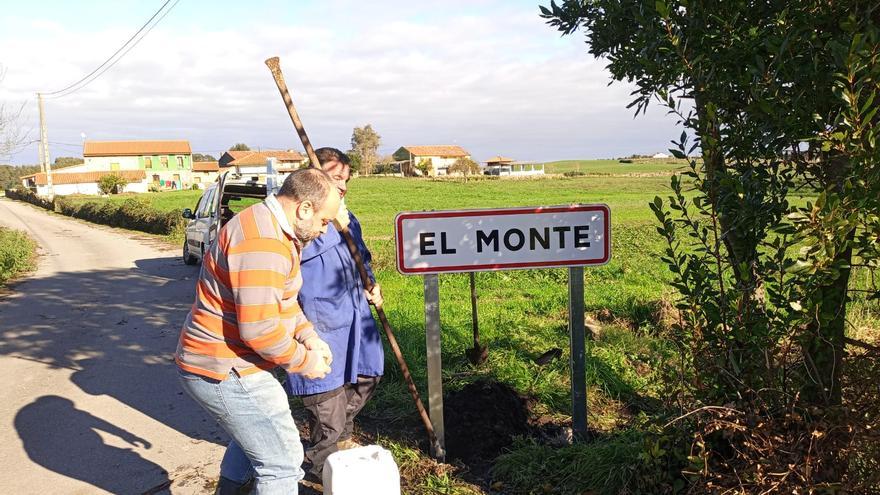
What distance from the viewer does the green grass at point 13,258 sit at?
13.5 metres

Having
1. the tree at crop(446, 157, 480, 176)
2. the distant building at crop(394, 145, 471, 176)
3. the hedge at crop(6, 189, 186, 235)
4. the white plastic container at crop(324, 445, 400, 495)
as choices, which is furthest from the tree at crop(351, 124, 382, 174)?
the white plastic container at crop(324, 445, 400, 495)

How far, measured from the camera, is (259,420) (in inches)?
107

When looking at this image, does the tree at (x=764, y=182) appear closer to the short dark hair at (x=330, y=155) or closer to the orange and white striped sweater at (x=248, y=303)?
the orange and white striped sweater at (x=248, y=303)

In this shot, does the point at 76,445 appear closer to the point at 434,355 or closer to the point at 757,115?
the point at 434,355

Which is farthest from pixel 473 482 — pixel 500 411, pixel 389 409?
pixel 389 409

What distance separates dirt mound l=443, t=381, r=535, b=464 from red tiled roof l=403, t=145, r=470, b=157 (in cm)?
10011

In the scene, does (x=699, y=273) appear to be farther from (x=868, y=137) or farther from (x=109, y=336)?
(x=109, y=336)

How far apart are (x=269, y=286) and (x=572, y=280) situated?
2124 millimetres

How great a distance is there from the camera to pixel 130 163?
9631cm

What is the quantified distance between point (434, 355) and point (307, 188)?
1.67 m

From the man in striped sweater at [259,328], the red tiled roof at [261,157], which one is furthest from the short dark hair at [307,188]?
the red tiled roof at [261,157]

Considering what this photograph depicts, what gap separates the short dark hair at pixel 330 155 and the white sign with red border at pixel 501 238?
1.77 feet

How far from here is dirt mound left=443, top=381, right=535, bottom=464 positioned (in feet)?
13.4

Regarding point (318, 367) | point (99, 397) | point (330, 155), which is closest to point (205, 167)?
point (99, 397)
